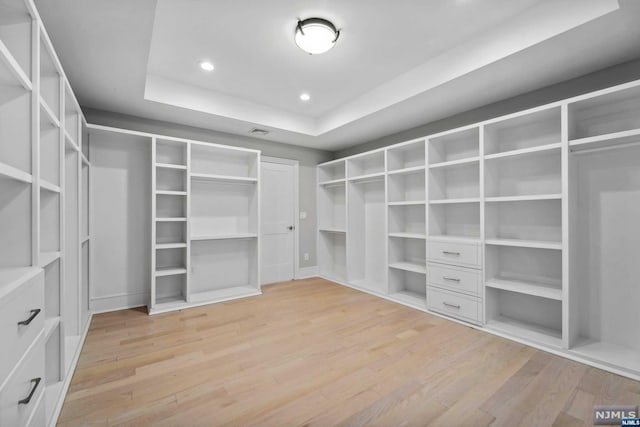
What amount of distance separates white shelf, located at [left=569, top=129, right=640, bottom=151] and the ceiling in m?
0.68

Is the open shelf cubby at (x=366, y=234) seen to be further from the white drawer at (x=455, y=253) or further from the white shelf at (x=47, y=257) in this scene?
the white shelf at (x=47, y=257)

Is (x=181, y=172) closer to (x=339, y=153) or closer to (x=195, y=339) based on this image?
(x=195, y=339)

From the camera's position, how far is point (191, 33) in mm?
2383

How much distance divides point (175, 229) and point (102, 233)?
2.65 ft

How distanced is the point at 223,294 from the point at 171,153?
2.11 meters

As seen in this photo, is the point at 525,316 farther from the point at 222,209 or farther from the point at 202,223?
the point at 202,223

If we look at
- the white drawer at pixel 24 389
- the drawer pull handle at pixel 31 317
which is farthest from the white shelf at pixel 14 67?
the white drawer at pixel 24 389

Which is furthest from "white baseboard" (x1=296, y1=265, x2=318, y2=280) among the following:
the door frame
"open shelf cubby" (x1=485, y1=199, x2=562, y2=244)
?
"open shelf cubby" (x1=485, y1=199, x2=562, y2=244)

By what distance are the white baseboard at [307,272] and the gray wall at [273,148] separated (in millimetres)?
59

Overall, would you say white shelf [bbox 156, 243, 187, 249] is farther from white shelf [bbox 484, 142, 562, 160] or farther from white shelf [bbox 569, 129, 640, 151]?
white shelf [bbox 569, 129, 640, 151]

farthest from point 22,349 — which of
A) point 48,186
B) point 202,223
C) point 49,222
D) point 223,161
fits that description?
point 223,161

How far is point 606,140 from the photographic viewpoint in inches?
86.7

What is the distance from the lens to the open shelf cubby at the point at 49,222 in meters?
1.83

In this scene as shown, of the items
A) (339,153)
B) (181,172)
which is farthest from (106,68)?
(339,153)
